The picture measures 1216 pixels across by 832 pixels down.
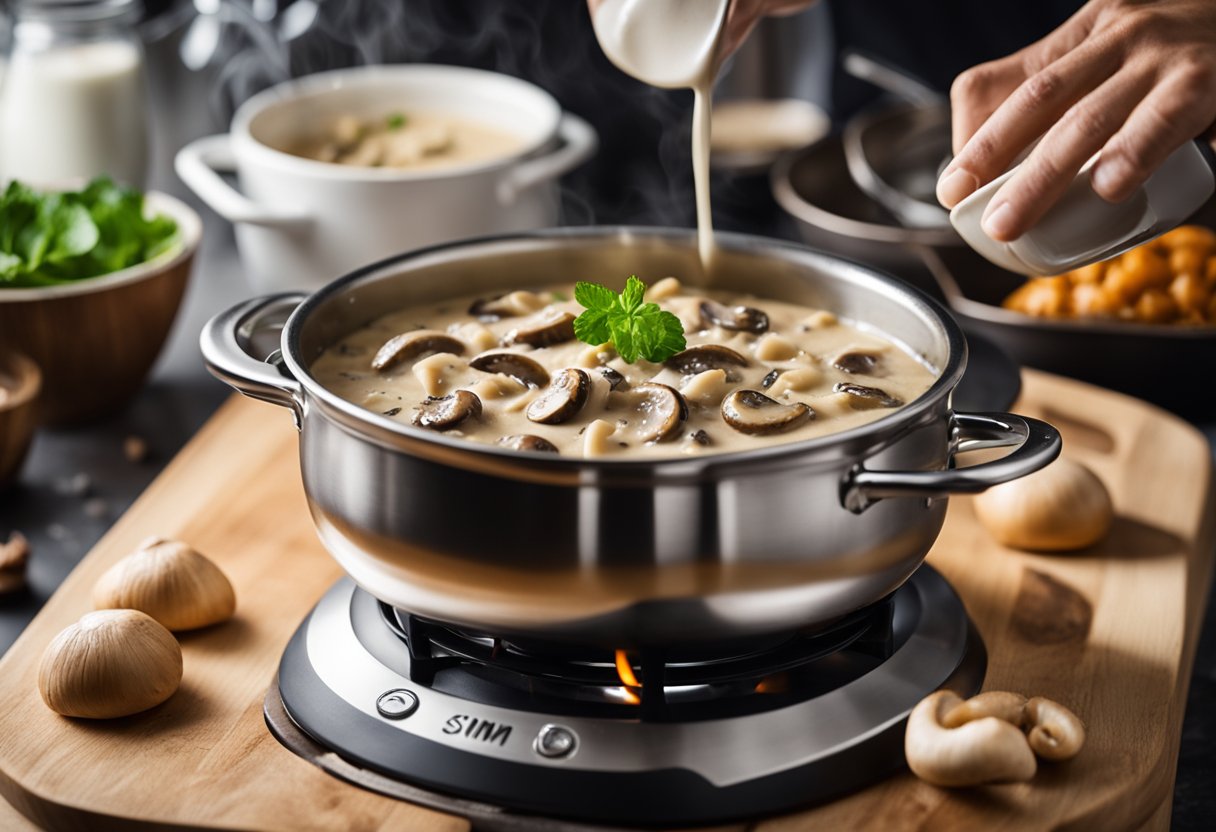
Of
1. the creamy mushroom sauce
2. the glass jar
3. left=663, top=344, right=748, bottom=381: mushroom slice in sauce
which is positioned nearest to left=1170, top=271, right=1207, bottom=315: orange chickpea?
the creamy mushroom sauce

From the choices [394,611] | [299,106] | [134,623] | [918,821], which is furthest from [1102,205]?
[299,106]

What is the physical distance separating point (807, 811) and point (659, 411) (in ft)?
1.59

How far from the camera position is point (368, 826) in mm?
1401

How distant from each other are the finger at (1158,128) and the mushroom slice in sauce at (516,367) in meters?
0.70

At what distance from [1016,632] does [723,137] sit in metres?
2.04

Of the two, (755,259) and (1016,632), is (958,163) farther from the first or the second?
(1016,632)

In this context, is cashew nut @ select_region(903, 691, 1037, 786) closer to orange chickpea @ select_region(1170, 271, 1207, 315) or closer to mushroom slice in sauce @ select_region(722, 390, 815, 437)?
mushroom slice in sauce @ select_region(722, 390, 815, 437)

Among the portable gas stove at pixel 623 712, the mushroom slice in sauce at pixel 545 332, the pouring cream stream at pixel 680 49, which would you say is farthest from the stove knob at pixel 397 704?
the pouring cream stream at pixel 680 49

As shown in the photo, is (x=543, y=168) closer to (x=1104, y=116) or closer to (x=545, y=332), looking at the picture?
(x=545, y=332)

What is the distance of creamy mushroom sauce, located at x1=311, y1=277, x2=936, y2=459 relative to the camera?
161 cm

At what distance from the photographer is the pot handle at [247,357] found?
5.15 ft

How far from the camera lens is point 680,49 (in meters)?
2.00

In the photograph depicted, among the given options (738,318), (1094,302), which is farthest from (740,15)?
(1094,302)

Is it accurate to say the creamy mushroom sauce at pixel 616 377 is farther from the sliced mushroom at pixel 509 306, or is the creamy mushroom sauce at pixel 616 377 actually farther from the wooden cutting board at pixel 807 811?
the wooden cutting board at pixel 807 811
